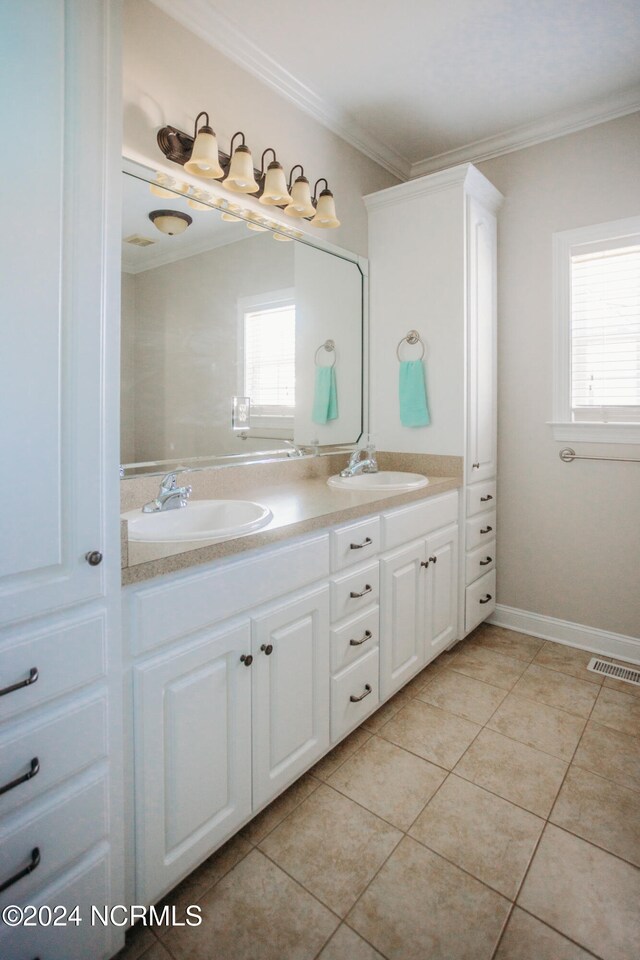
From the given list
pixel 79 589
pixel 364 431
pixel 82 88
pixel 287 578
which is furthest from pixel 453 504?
pixel 82 88

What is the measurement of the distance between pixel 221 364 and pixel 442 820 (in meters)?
1.70

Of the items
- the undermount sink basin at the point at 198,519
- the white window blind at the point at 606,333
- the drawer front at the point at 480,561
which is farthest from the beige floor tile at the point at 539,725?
the white window blind at the point at 606,333

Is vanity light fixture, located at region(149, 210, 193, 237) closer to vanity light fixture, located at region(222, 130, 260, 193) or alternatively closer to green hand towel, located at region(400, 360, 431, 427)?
vanity light fixture, located at region(222, 130, 260, 193)

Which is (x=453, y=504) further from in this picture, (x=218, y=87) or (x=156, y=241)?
(x=218, y=87)

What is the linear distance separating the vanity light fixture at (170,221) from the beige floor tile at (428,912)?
203 cm

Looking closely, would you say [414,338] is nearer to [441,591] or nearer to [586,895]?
[441,591]

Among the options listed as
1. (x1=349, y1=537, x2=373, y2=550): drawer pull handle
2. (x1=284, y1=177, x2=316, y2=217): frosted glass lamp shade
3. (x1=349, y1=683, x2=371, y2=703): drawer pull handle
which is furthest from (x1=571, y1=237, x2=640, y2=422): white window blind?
(x1=349, y1=683, x2=371, y2=703): drawer pull handle

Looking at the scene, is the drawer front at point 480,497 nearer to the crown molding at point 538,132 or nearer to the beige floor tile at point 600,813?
the beige floor tile at point 600,813

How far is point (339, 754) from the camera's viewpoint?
1808 mm

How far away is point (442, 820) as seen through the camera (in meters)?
1.53

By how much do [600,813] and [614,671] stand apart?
39.9 inches

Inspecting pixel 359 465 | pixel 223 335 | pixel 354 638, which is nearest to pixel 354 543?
pixel 354 638

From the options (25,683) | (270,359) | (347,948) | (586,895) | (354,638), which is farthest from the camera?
(270,359)

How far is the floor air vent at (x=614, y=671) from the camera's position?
235 cm
